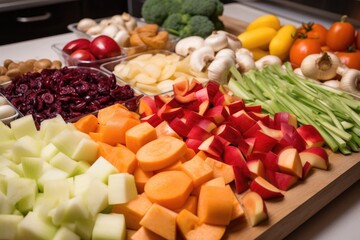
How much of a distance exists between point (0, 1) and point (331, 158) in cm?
263

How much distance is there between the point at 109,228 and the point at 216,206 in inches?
9.9

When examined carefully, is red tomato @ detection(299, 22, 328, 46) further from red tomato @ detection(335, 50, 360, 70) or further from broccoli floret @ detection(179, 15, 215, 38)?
broccoli floret @ detection(179, 15, 215, 38)

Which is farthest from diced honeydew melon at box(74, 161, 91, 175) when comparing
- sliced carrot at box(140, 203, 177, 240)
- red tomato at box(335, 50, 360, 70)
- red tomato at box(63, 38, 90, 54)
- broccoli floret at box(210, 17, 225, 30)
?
broccoli floret at box(210, 17, 225, 30)

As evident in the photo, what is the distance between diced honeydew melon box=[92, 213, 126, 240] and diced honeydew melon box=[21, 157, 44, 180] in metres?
0.20

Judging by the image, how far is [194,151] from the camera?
3.82 feet

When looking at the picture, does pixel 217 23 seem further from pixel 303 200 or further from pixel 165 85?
pixel 303 200

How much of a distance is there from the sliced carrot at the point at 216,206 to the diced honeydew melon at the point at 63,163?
13.4 inches

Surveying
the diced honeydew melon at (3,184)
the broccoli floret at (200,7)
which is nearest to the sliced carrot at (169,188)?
the diced honeydew melon at (3,184)

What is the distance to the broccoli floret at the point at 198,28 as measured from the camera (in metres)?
2.07

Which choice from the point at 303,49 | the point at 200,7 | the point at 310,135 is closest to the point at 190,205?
the point at 310,135

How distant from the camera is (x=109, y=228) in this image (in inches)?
33.8

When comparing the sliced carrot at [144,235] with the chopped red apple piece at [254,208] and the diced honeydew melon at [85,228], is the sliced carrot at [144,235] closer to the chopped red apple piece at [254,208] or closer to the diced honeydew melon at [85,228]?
the diced honeydew melon at [85,228]

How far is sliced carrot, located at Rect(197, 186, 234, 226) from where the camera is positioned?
0.90m

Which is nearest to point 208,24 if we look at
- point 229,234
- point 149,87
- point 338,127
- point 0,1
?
point 149,87
